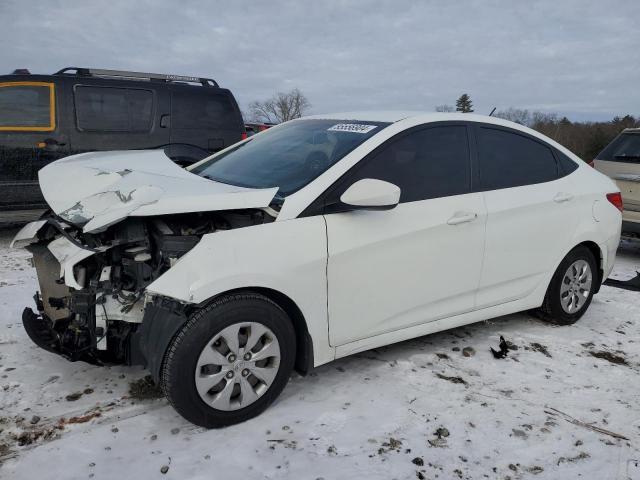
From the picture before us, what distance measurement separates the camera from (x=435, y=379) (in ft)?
10.7

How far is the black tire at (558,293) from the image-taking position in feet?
13.4

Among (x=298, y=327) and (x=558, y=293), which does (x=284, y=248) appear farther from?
(x=558, y=293)

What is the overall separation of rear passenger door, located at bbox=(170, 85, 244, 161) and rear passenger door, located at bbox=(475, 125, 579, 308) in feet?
14.3

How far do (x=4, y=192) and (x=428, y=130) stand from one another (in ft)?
17.0

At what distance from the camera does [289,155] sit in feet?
11.1

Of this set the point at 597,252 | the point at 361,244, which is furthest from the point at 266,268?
the point at 597,252

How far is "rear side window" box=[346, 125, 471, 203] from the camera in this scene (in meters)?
3.11

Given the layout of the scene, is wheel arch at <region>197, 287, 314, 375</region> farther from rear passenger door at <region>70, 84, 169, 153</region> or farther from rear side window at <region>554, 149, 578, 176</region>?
rear passenger door at <region>70, 84, 169, 153</region>

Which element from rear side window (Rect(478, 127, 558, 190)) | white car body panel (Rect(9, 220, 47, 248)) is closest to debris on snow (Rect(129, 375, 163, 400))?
white car body panel (Rect(9, 220, 47, 248))

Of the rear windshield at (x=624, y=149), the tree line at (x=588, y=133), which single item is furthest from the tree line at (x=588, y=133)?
the rear windshield at (x=624, y=149)

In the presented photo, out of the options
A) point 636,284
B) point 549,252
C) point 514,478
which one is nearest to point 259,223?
point 514,478

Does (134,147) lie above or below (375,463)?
above

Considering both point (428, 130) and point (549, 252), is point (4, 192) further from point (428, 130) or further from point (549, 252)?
point (549, 252)

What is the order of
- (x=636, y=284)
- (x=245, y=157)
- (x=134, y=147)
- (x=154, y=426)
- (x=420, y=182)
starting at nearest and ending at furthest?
(x=154, y=426)
(x=420, y=182)
(x=245, y=157)
(x=636, y=284)
(x=134, y=147)
